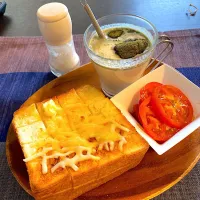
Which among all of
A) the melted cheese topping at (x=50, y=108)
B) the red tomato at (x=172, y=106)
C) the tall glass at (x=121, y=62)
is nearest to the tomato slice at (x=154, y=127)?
the red tomato at (x=172, y=106)

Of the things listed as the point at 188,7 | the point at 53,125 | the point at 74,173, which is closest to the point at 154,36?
the point at 53,125

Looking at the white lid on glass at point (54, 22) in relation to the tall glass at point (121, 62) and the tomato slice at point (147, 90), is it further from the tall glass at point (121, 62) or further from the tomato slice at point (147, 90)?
the tomato slice at point (147, 90)

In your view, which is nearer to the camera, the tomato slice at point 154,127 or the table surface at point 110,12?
the tomato slice at point 154,127

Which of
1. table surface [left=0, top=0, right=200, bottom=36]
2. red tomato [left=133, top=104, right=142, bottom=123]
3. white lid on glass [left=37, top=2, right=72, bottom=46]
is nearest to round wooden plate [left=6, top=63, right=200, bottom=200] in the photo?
red tomato [left=133, top=104, right=142, bottom=123]

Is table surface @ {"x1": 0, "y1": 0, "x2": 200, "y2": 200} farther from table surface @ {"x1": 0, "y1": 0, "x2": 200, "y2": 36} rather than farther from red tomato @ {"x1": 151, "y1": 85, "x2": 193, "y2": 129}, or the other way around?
red tomato @ {"x1": 151, "y1": 85, "x2": 193, "y2": 129}

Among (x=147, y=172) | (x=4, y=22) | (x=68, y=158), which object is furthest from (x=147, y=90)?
(x=4, y=22)

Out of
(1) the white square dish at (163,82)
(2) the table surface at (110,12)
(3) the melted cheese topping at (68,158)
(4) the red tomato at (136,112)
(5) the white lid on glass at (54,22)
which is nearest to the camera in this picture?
(3) the melted cheese topping at (68,158)

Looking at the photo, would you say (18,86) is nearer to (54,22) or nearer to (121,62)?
(54,22)
